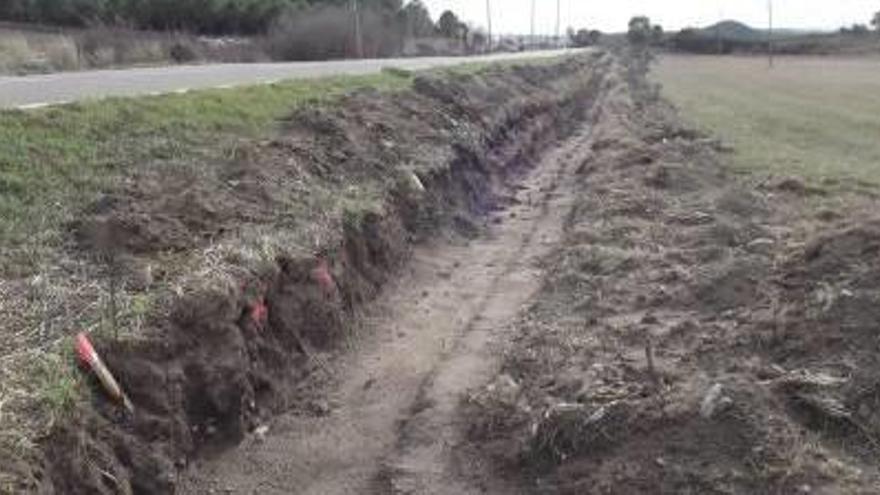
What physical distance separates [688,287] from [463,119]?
40.0 feet

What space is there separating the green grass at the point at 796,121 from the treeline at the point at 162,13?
22.6 meters

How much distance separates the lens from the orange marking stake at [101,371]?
7.41 meters

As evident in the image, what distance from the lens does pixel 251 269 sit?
9.77 m

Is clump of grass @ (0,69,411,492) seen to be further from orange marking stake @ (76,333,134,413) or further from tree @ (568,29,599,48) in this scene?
tree @ (568,29,599,48)

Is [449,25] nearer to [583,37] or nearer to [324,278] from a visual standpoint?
[583,37]

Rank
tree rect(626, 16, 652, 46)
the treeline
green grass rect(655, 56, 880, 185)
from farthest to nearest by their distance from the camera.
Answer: tree rect(626, 16, 652, 46) → the treeline → green grass rect(655, 56, 880, 185)

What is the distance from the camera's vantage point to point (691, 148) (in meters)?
21.5

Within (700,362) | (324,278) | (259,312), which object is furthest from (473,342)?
(700,362)

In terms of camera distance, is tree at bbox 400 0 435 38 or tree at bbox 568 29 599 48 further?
tree at bbox 568 29 599 48

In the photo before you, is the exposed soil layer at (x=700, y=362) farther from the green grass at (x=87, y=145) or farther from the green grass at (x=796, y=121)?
the green grass at (x=796, y=121)

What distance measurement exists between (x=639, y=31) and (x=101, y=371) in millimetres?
151142

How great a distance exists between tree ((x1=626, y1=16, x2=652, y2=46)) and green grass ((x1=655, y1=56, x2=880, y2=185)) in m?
92.0

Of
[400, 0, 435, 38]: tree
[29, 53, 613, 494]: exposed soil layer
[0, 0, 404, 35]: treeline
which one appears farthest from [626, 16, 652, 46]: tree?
[29, 53, 613, 494]: exposed soil layer

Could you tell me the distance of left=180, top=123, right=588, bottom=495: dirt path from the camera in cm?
817
